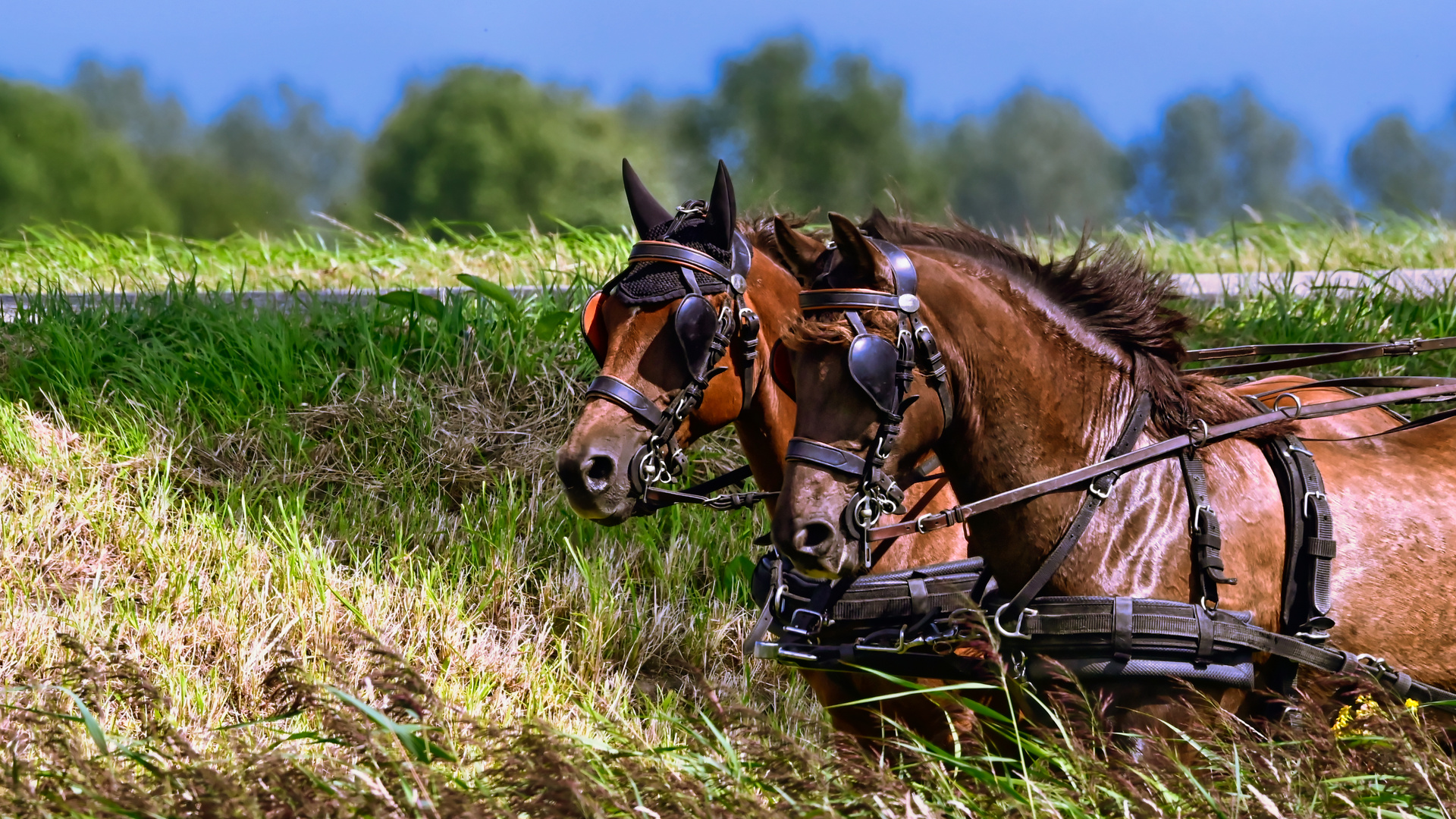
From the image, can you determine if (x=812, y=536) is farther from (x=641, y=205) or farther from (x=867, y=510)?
(x=641, y=205)

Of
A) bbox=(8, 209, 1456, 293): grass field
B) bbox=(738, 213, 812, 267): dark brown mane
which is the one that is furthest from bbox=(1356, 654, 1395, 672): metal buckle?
bbox=(8, 209, 1456, 293): grass field

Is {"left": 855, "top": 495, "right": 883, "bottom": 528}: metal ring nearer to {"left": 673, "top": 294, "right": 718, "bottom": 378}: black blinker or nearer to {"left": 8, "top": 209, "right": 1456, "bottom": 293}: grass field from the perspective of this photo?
{"left": 673, "top": 294, "right": 718, "bottom": 378}: black blinker

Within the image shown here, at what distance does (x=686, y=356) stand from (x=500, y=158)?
10.3 m

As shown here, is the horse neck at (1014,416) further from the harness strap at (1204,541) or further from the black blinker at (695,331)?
the black blinker at (695,331)

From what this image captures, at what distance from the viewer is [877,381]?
91.7 inches

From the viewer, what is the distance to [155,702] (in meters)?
2.27

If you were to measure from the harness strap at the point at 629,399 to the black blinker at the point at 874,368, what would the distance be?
2.63 ft

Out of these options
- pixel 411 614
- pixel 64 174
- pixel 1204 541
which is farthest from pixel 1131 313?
pixel 64 174

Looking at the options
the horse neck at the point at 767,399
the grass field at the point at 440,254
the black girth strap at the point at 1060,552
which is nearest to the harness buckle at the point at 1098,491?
the black girth strap at the point at 1060,552

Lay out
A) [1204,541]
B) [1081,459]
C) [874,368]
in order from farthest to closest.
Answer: [1081,459], [1204,541], [874,368]

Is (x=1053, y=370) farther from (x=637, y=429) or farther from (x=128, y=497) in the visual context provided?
(x=128, y=497)

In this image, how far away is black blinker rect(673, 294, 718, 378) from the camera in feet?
9.78

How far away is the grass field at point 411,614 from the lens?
2.15 m

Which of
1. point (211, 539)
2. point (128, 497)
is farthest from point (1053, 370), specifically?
point (128, 497)
